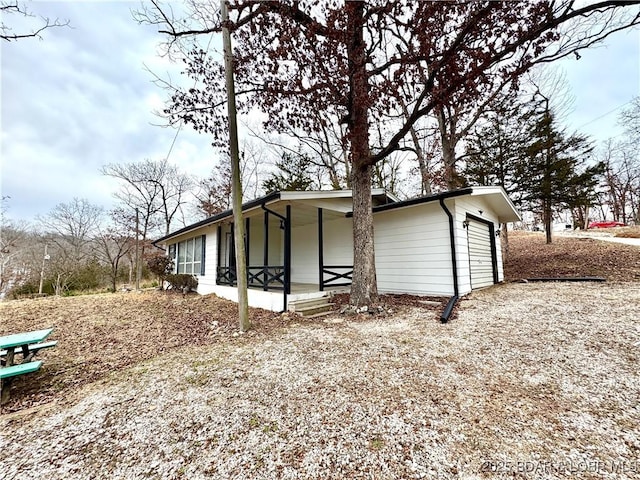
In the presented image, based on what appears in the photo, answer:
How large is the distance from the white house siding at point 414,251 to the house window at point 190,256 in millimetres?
7411

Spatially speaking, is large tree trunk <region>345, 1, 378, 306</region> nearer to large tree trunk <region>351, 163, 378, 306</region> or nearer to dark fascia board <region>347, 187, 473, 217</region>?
large tree trunk <region>351, 163, 378, 306</region>

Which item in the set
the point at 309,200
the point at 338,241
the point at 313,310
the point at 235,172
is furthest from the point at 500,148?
the point at 235,172

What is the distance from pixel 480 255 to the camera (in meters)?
8.36

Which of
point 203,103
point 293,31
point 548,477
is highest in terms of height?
point 293,31

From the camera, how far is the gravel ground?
6.13 feet

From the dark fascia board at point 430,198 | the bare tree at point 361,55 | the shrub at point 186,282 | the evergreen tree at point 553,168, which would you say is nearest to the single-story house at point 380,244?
the dark fascia board at point 430,198

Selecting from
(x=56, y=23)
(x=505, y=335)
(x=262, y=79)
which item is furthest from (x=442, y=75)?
(x=56, y=23)

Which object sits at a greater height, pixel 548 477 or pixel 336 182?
pixel 336 182

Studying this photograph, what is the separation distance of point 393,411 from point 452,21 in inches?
243

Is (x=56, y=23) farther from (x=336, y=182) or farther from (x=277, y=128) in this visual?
(x=336, y=182)

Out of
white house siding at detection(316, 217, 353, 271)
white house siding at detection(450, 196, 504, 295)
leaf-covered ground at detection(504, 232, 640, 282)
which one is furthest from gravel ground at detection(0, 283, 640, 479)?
leaf-covered ground at detection(504, 232, 640, 282)

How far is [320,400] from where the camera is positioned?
2.66 meters

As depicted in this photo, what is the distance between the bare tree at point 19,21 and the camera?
13.4 ft

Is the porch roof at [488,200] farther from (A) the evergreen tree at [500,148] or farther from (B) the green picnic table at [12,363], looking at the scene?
(B) the green picnic table at [12,363]
